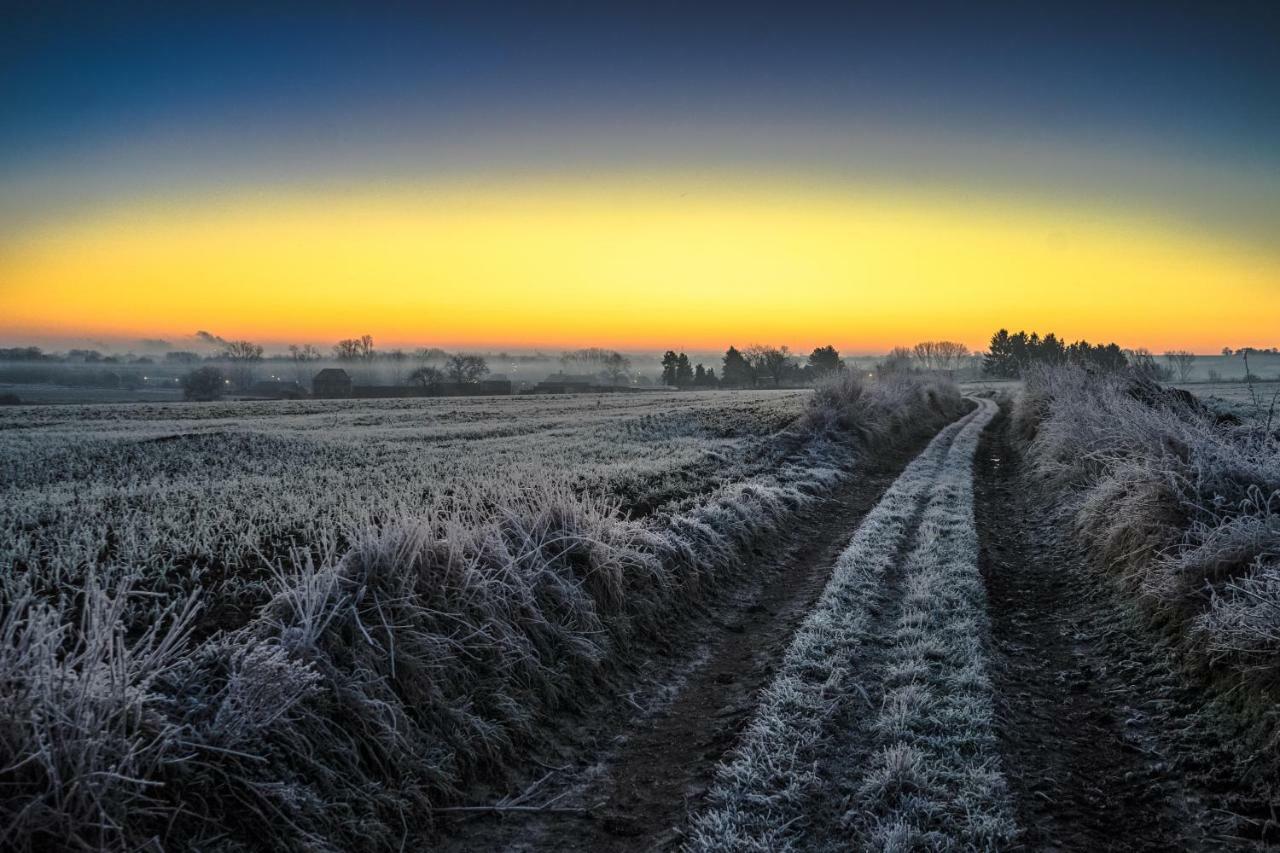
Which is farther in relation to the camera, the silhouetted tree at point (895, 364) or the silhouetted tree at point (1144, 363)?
the silhouetted tree at point (895, 364)

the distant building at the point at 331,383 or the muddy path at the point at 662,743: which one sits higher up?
the distant building at the point at 331,383

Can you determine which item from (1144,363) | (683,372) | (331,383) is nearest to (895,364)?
(1144,363)

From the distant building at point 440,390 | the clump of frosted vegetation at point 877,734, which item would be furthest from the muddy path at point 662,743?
the distant building at point 440,390

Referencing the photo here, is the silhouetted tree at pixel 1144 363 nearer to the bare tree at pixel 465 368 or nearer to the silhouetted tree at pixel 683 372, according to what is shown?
the bare tree at pixel 465 368

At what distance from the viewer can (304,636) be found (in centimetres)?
470

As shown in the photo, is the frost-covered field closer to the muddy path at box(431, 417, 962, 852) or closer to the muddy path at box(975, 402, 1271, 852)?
the muddy path at box(431, 417, 962, 852)

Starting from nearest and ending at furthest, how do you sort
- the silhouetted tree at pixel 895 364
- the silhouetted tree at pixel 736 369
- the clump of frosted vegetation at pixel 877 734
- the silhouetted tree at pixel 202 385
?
the clump of frosted vegetation at pixel 877 734, the silhouetted tree at pixel 895 364, the silhouetted tree at pixel 202 385, the silhouetted tree at pixel 736 369

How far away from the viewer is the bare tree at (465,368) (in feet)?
357

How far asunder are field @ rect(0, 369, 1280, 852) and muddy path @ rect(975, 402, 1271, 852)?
3 centimetres

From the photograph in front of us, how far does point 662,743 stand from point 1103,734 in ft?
12.1

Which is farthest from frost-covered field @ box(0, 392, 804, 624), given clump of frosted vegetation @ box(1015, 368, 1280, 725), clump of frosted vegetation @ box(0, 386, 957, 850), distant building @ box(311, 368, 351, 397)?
distant building @ box(311, 368, 351, 397)

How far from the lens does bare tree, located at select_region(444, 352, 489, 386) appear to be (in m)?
109

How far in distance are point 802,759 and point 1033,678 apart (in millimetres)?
3031

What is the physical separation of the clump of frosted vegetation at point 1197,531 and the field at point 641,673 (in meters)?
0.04
